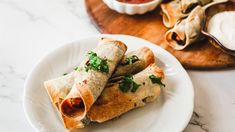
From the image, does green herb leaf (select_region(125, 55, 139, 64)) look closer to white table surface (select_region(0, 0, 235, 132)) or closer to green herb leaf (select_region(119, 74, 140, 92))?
green herb leaf (select_region(119, 74, 140, 92))

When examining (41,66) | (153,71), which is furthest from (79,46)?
(153,71)

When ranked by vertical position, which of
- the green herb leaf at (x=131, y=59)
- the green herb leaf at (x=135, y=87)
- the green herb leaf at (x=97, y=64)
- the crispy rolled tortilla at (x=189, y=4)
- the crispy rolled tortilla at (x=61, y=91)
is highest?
the green herb leaf at (x=97, y=64)

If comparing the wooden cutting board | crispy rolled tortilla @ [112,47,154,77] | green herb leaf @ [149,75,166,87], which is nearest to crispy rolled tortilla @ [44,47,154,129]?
crispy rolled tortilla @ [112,47,154,77]

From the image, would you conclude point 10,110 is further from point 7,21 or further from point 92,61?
point 7,21

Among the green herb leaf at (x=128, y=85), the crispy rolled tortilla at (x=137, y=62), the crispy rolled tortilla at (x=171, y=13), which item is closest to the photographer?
the green herb leaf at (x=128, y=85)

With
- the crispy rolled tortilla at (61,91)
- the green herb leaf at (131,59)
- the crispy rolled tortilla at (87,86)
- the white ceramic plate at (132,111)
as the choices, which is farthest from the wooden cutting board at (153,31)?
the crispy rolled tortilla at (61,91)

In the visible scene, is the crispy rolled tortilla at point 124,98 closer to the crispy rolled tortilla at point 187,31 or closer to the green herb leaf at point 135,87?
the green herb leaf at point 135,87
